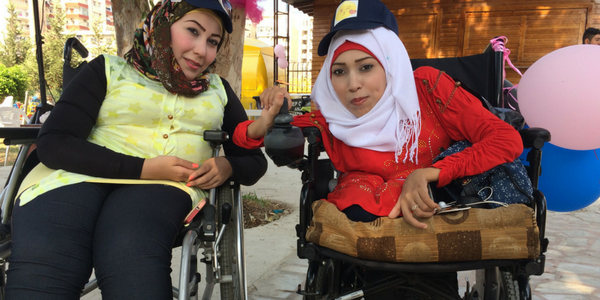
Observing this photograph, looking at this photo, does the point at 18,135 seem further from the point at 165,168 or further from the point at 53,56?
the point at 53,56

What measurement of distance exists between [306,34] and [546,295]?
92.0 m

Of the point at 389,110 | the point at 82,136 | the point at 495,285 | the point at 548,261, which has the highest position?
the point at 389,110

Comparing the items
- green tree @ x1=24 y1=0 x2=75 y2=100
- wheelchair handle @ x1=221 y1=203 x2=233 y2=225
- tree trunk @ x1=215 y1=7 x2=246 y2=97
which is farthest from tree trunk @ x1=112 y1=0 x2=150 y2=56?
green tree @ x1=24 y1=0 x2=75 y2=100

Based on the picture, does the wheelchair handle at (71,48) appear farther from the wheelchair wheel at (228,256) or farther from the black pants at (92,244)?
the wheelchair wheel at (228,256)

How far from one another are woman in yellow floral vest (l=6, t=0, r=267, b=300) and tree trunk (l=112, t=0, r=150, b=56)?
1.52 m

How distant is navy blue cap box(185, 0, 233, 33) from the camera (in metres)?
1.61

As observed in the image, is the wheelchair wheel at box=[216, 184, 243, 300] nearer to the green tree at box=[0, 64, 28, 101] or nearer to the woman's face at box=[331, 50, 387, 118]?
the woman's face at box=[331, 50, 387, 118]

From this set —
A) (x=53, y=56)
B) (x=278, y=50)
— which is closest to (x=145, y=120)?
(x=278, y=50)

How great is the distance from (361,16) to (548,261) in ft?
7.96

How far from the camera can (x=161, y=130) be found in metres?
1.66

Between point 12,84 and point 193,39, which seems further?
point 12,84

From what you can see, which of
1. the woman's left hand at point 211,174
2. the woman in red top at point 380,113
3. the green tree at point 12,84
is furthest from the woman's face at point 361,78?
the green tree at point 12,84

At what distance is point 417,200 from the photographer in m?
1.33

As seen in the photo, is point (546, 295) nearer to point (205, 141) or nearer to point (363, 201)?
point (363, 201)
